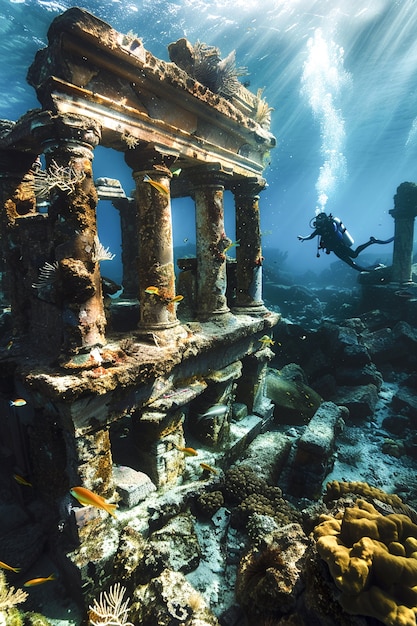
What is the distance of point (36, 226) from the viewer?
437 cm

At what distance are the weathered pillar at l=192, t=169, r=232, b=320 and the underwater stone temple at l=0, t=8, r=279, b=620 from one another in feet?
0.09

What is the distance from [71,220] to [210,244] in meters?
3.09

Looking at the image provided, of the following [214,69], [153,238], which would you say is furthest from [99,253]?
[214,69]

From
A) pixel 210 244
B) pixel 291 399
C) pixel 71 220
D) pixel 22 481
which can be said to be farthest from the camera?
pixel 291 399

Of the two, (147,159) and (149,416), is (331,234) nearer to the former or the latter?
(147,159)

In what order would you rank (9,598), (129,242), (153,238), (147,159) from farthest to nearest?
(129,242), (153,238), (147,159), (9,598)

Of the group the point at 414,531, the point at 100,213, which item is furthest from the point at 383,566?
the point at 100,213

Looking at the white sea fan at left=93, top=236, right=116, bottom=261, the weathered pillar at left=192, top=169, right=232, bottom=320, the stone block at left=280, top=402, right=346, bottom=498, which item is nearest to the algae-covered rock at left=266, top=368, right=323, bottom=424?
the stone block at left=280, top=402, right=346, bottom=498

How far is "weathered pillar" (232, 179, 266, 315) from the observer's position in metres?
7.34

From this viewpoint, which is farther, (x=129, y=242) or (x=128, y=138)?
(x=129, y=242)

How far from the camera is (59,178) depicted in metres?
3.47

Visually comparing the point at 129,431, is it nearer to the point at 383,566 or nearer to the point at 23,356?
the point at 23,356

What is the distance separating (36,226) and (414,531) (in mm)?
5516

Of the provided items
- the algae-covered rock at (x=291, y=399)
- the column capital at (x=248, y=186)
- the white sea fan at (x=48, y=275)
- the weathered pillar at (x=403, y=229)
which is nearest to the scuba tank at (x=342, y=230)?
the weathered pillar at (x=403, y=229)
